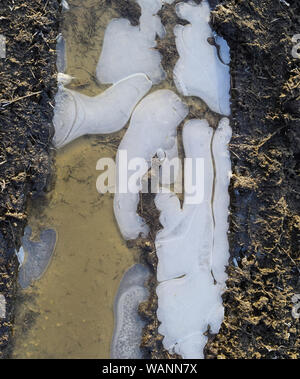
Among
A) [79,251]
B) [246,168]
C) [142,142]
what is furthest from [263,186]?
[79,251]

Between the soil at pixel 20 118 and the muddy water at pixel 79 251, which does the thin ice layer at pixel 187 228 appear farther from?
the soil at pixel 20 118

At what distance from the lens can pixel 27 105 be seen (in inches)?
125

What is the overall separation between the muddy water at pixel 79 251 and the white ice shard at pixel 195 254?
498 millimetres

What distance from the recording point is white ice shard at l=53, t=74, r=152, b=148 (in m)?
3.34

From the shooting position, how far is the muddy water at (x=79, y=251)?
129 inches

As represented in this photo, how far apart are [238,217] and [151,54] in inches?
78.4

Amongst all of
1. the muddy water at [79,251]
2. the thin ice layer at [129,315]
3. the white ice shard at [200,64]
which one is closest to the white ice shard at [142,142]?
the muddy water at [79,251]

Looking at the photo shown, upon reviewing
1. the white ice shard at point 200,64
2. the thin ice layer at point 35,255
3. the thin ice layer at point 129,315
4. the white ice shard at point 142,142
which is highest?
the white ice shard at point 200,64

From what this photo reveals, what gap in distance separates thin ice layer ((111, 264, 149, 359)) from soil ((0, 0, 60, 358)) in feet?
3.53

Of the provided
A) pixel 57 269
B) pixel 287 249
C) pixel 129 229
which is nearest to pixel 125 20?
pixel 129 229

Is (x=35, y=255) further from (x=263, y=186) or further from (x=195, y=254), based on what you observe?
(x=263, y=186)

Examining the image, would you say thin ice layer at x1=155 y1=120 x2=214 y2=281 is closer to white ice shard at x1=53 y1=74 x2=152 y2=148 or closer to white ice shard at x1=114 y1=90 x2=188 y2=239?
white ice shard at x1=114 y1=90 x2=188 y2=239

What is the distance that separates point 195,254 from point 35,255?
1.67m

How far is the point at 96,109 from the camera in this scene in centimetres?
338
